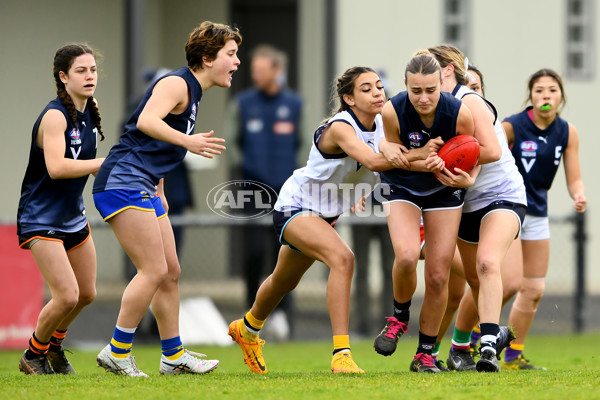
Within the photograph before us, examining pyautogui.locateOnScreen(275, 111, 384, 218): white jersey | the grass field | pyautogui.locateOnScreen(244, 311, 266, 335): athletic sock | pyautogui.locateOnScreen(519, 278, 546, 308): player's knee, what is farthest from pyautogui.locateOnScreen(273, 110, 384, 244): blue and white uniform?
pyautogui.locateOnScreen(519, 278, 546, 308): player's knee

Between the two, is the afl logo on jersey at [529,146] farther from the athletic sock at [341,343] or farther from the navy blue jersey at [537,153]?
the athletic sock at [341,343]

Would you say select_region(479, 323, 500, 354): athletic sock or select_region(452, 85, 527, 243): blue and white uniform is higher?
select_region(452, 85, 527, 243): blue and white uniform

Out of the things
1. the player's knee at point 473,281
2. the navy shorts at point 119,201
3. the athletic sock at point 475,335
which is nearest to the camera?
the navy shorts at point 119,201

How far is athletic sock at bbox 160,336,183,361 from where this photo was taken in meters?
5.86

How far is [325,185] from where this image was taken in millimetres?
6117

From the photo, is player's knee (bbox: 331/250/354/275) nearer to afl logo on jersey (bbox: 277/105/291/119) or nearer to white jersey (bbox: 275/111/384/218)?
white jersey (bbox: 275/111/384/218)

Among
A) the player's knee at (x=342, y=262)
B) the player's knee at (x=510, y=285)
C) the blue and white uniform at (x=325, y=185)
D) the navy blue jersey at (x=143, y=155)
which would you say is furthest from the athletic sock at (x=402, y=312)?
the navy blue jersey at (x=143, y=155)

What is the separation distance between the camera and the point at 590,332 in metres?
11.1

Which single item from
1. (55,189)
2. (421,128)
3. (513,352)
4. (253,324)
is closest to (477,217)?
(421,128)

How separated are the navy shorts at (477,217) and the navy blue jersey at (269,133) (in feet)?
13.0

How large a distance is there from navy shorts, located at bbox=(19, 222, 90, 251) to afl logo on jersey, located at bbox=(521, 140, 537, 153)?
3223mm

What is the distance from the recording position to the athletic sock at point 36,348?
19.8 ft

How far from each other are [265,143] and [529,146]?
3.72 metres

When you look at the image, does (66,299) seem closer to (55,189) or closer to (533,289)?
(55,189)
